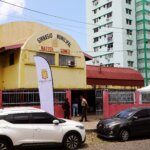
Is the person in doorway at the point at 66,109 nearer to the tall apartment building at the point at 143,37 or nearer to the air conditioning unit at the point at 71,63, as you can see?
the air conditioning unit at the point at 71,63

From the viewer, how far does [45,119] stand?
1434cm

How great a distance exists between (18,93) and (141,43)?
56.5m

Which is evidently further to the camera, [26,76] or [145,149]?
[26,76]

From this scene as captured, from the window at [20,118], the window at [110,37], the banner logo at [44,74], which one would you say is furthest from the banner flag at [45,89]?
the window at [110,37]

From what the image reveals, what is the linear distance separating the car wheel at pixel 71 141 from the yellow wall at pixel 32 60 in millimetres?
12335

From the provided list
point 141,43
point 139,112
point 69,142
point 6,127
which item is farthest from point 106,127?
point 141,43

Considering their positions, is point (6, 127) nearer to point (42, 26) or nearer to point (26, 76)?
point (26, 76)

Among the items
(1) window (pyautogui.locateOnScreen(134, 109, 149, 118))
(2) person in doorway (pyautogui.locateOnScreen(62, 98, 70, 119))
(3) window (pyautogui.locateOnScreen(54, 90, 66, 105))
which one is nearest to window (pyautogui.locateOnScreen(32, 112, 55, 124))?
(1) window (pyautogui.locateOnScreen(134, 109, 149, 118))

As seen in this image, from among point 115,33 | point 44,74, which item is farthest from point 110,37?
point 44,74

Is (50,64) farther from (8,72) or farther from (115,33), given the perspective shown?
(115,33)

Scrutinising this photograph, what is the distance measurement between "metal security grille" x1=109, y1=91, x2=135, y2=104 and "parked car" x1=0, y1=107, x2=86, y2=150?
10.4 meters

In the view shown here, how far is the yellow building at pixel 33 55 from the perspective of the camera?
26609 mm

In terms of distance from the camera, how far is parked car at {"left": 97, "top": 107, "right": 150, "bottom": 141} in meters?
17.0

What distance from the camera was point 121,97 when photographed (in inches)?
1009
